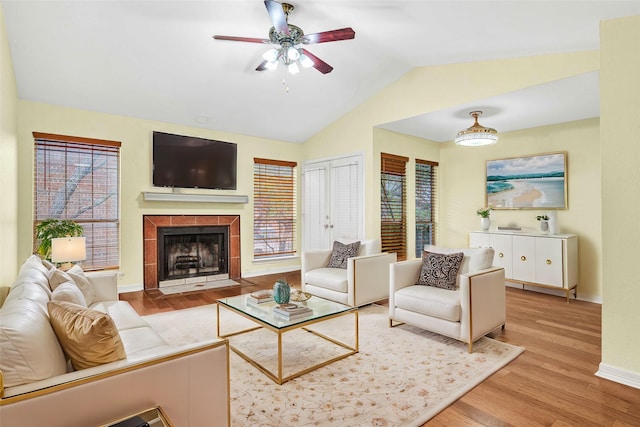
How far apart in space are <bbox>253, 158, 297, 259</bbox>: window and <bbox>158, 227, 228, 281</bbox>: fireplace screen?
0.66 meters

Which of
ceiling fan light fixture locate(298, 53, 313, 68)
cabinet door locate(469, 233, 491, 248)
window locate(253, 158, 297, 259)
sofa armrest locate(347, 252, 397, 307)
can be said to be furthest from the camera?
window locate(253, 158, 297, 259)

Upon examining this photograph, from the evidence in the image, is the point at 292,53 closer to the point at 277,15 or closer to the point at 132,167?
the point at 277,15

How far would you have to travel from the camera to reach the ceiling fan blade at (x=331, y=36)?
2.71 meters

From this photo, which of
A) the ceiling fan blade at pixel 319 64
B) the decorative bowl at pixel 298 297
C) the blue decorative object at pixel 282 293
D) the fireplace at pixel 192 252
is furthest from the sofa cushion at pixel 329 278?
the ceiling fan blade at pixel 319 64

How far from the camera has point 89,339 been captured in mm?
1398

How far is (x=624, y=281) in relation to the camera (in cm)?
239

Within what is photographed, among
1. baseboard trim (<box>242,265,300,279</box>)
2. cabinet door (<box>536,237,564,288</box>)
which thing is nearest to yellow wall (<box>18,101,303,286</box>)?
baseboard trim (<box>242,265,300,279</box>)

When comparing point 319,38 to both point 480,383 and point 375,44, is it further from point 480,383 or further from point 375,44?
point 480,383

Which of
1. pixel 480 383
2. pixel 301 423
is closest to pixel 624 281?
pixel 480 383

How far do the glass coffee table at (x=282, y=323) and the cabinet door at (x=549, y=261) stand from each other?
3083 millimetres

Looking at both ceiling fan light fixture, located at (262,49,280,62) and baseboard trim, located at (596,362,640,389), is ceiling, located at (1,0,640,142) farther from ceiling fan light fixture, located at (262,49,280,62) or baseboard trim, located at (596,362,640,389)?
baseboard trim, located at (596,362,640,389)

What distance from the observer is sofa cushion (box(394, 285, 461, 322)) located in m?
2.93

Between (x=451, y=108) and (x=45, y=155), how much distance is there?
16.8ft

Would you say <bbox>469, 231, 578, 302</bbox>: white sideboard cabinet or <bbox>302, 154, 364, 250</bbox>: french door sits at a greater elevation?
<bbox>302, 154, 364, 250</bbox>: french door
